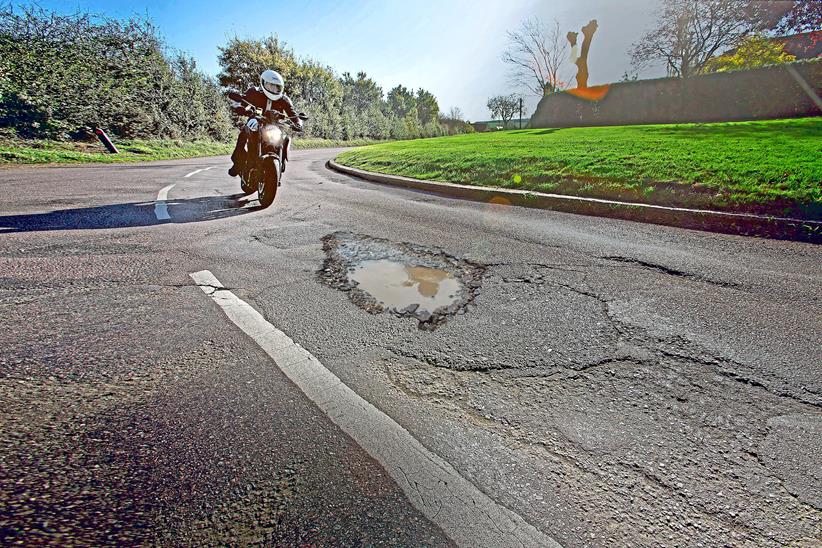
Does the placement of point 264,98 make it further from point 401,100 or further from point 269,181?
point 401,100

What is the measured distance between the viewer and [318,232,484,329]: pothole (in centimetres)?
286

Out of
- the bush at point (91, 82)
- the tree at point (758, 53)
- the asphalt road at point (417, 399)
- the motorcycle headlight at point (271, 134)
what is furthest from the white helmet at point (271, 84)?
the tree at point (758, 53)

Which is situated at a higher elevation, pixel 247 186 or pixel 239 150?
pixel 239 150

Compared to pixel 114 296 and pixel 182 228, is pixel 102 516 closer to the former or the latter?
pixel 114 296

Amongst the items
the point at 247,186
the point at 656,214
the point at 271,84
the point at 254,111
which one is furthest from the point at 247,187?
the point at 656,214

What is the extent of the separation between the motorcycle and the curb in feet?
10.9

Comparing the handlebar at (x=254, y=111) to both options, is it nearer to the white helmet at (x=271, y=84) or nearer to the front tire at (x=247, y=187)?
the white helmet at (x=271, y=84)

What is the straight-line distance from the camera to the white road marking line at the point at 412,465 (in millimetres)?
1274

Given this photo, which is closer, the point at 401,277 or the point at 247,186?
the point at 401,277

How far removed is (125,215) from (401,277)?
447cm

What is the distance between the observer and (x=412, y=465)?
4.98ft

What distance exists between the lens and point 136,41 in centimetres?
1883

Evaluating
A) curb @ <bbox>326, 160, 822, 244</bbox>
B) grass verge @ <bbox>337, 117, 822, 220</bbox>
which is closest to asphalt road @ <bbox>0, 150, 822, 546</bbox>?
curb @ <bbox>326, 160, 822, 244</bbox>

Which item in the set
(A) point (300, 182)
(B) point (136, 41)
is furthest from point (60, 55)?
A: (A) point (300, 182)
